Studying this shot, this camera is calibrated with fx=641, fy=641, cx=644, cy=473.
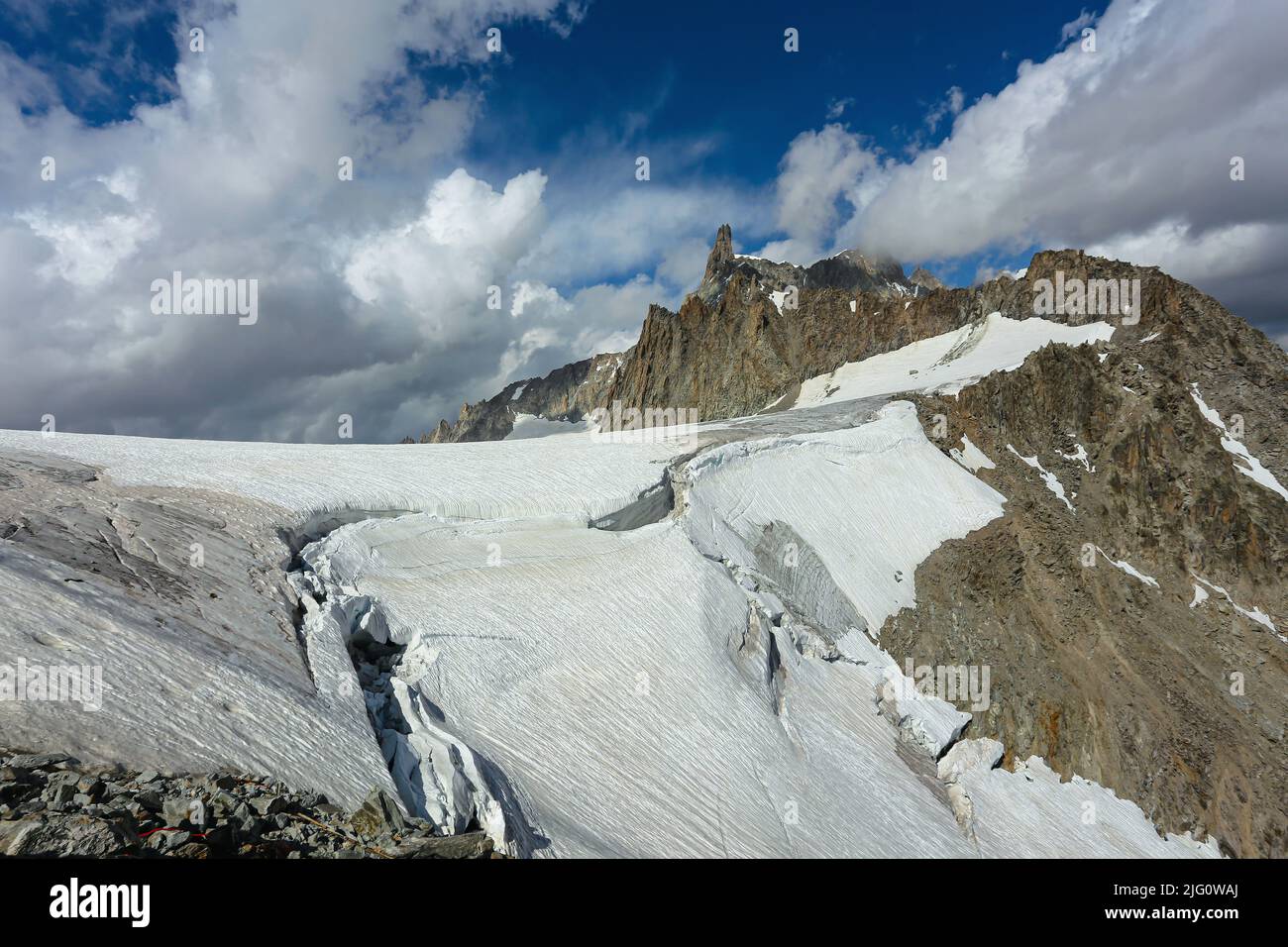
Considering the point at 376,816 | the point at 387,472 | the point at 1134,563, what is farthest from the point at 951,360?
the point at 376,816

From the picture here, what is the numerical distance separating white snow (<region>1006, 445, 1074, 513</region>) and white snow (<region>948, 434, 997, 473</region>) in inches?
132

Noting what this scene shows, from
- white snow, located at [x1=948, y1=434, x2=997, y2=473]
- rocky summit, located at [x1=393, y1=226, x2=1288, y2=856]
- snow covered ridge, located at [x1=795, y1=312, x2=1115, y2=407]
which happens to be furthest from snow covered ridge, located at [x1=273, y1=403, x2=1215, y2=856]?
snow covered ridge, located at [x1=795, y1=312, x2=1115, y2=407]

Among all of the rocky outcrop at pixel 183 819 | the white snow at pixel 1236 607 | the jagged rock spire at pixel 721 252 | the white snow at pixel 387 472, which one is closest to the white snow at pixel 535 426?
the jagged rock spire at pixel 721 252

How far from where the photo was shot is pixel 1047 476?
108ft

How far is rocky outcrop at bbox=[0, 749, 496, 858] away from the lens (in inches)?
164

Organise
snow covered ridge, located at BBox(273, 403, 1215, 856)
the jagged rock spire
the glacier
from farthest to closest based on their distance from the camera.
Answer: the jagged rock spire < snow covered ridge, located at BBox(273, 403, 1215, 856) < the glacier

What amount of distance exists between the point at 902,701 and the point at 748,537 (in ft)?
18.9

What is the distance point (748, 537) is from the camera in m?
18.4

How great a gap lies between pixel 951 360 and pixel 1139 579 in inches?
990

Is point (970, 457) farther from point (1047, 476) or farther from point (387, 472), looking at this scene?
point (387, 472)

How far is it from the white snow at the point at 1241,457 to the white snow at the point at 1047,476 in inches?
444

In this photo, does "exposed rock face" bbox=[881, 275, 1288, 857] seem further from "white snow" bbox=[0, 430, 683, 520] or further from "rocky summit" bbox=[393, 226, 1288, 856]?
"white snow" bbox=[0, 430, 683, 520]
